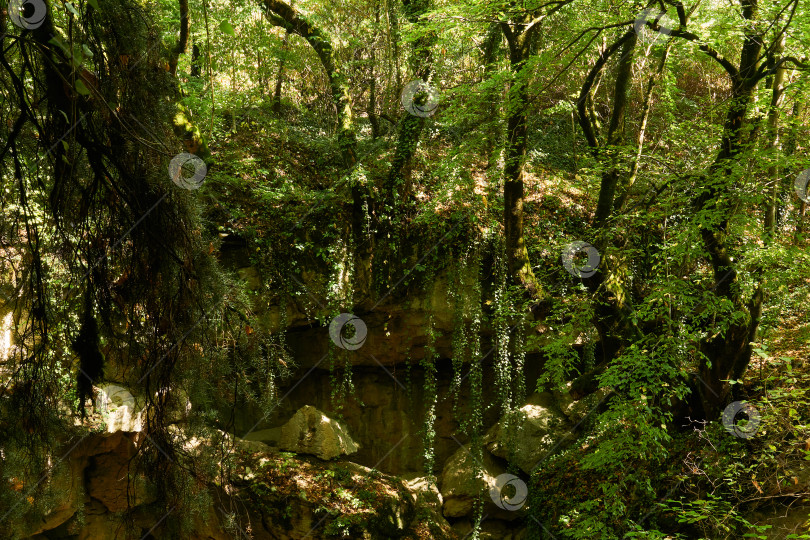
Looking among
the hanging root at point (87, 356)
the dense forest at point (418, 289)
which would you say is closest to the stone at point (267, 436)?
the dense forest at point (418, 289)

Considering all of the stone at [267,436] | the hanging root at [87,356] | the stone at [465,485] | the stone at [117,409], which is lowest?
the stone at [465,485]

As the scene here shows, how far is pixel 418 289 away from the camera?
7207 mm

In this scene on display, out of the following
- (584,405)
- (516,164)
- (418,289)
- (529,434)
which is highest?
(516,164)

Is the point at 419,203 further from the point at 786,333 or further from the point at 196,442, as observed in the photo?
the point at 196,442

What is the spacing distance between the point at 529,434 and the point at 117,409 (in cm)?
470

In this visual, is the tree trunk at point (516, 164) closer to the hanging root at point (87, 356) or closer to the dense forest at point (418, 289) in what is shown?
the dense forest at point (418, 289)

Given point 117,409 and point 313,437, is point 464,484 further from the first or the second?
point 117,409

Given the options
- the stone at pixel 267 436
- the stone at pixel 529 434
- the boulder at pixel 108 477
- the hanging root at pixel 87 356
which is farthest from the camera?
the stone at pixel 267 436

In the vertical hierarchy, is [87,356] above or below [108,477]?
above

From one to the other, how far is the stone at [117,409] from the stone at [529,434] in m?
3.98

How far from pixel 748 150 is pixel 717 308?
4.19 ft

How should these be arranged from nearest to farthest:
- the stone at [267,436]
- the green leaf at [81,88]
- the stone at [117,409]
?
the green leaf at [81,88]
the stone at [117,409]
the stone at [267,436]

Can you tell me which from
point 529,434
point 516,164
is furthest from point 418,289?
point 529,434

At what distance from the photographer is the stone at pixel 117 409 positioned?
16.2 ft
